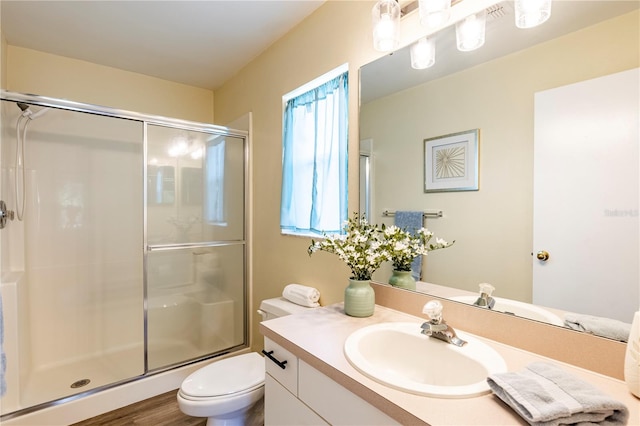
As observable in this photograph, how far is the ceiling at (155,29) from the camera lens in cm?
188

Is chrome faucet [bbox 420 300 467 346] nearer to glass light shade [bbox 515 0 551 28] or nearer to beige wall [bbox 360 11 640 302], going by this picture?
beige wall [bbox 360 11 640 302]

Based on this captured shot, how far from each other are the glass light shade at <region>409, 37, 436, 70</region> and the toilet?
4.63 feet

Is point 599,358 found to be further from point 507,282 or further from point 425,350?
point 425,350

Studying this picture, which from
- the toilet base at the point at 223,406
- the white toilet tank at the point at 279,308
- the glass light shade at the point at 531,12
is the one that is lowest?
the toilet base at the point at 223,406

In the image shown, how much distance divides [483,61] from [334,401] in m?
1.30

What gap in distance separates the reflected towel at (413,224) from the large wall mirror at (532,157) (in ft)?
0.10

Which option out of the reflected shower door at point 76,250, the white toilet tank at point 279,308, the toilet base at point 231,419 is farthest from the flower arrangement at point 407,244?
the reflected shower door at point 76,250

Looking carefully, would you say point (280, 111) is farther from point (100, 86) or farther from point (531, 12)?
point (100, 86)

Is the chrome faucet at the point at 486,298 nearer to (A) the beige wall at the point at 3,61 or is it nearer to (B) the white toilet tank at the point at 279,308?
(B) the white toilet tank at the point at 279,308

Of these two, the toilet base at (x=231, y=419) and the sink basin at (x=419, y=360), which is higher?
the sink basin at (x=419, y=360)

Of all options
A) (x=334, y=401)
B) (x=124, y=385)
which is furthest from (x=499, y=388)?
(x=124, y=385)

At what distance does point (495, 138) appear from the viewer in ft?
3.77

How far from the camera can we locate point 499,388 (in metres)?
0.74

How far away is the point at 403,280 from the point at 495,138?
70 cm
